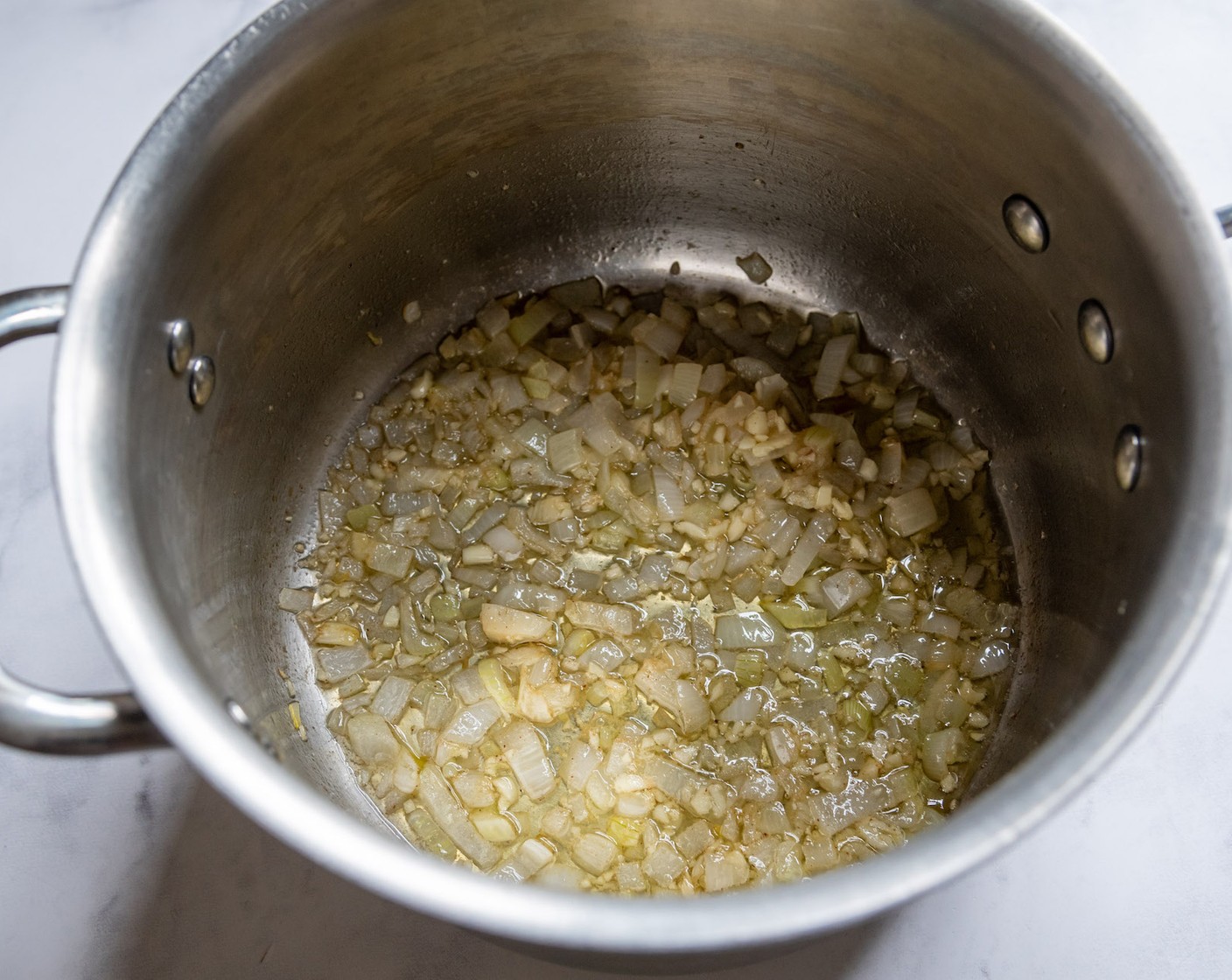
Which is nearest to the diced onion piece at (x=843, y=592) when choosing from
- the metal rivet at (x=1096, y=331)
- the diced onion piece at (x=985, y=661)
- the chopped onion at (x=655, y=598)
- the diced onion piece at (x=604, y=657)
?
the chopped onion at (x=655, y=598)

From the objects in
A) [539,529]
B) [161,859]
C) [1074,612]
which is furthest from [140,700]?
[1074,612]

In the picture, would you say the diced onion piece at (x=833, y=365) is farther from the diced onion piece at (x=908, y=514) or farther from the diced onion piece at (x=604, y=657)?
the diced onion piece at (x=604, y=657)

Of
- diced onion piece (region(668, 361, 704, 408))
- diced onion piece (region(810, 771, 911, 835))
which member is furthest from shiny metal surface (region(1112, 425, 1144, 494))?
diced onion piece (region(668, 361, 704, 408))

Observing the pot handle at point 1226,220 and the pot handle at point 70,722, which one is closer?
the pot handle at point 70,722

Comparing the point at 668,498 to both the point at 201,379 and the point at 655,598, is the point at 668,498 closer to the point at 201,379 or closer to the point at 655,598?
the point at 655,598

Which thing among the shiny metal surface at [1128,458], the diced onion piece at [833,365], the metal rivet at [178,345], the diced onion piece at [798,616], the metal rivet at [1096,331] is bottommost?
the diced onion piece at [798,616]

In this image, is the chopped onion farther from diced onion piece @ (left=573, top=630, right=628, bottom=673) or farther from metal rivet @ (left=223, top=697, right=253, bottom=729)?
metal rivet @ (left=223, top=697, right=253, bottom=729)
